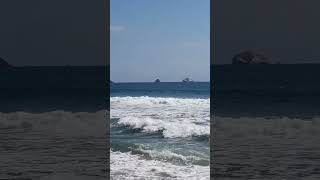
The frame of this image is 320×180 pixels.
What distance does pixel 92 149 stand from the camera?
30.7ft

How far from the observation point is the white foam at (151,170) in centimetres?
759

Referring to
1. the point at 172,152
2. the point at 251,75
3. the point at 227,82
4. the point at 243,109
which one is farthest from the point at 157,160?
the point at 251,75

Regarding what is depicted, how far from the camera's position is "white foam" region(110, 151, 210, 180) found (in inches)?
299

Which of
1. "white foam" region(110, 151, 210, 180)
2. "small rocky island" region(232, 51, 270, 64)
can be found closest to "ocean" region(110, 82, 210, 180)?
"white foam" region(110, 151, 210, 180)

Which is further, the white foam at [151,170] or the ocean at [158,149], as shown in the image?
the ocean at [158,149]

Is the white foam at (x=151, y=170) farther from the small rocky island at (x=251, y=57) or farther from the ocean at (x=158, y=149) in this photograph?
the small rocky island at (x=251, y=57)

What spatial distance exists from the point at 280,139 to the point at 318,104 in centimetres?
1847

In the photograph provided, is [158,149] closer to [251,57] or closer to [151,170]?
[151,170]

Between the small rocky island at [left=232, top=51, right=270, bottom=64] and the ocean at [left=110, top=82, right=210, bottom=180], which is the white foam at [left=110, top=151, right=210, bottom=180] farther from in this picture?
the small rocky island at [left=232, top=51, right=270, bottom=64]

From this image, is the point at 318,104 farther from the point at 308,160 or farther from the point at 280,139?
the point at 308,160

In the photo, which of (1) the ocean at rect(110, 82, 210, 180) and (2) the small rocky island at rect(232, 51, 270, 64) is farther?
(2) the small rocky island at rect(232, 51, 270, 64)

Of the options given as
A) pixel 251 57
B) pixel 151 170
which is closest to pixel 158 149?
pixel 151 170

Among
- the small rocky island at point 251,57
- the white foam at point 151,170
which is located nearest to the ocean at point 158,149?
the white foam at point 151,170

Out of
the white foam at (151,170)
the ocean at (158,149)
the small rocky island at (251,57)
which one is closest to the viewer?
the white foam at (151,170)
